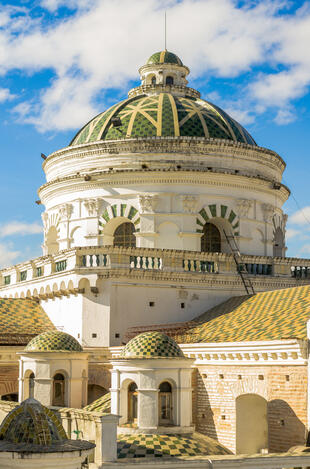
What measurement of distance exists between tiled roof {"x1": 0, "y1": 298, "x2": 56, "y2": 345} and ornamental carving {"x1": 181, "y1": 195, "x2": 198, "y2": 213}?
702cm

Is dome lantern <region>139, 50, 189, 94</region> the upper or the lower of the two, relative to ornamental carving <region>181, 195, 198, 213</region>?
upper

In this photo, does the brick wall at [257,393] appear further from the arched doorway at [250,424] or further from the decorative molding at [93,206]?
the decorative molding at [93,206]

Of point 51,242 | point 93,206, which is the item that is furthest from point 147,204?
point 51,242

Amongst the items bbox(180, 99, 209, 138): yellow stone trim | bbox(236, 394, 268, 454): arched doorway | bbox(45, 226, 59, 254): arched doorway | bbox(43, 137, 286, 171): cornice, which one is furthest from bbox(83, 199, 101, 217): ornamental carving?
bbox(236, 394, 268, 454): arched doorway

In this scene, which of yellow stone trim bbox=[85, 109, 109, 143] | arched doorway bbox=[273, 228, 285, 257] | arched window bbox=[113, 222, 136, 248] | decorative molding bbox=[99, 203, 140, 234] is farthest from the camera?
arched doorway bbox=[273, 228, 285, 257]

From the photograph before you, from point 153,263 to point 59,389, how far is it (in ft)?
20.2

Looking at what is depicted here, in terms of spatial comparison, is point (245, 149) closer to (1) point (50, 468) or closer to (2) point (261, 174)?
(2) point (261, 174)

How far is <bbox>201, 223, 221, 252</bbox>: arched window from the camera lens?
3056 centimetres

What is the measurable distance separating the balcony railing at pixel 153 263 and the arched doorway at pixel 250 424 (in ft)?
23.1

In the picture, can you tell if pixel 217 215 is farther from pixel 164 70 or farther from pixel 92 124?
pixel 164 70

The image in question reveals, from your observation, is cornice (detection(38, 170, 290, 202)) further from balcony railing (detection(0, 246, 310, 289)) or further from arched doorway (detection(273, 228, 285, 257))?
balcony railing (detection(0, 246, 310, 289))

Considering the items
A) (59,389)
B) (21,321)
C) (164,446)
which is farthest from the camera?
(21,321)

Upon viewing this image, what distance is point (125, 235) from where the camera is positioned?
99.4 ft

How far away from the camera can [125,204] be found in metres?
29.9
